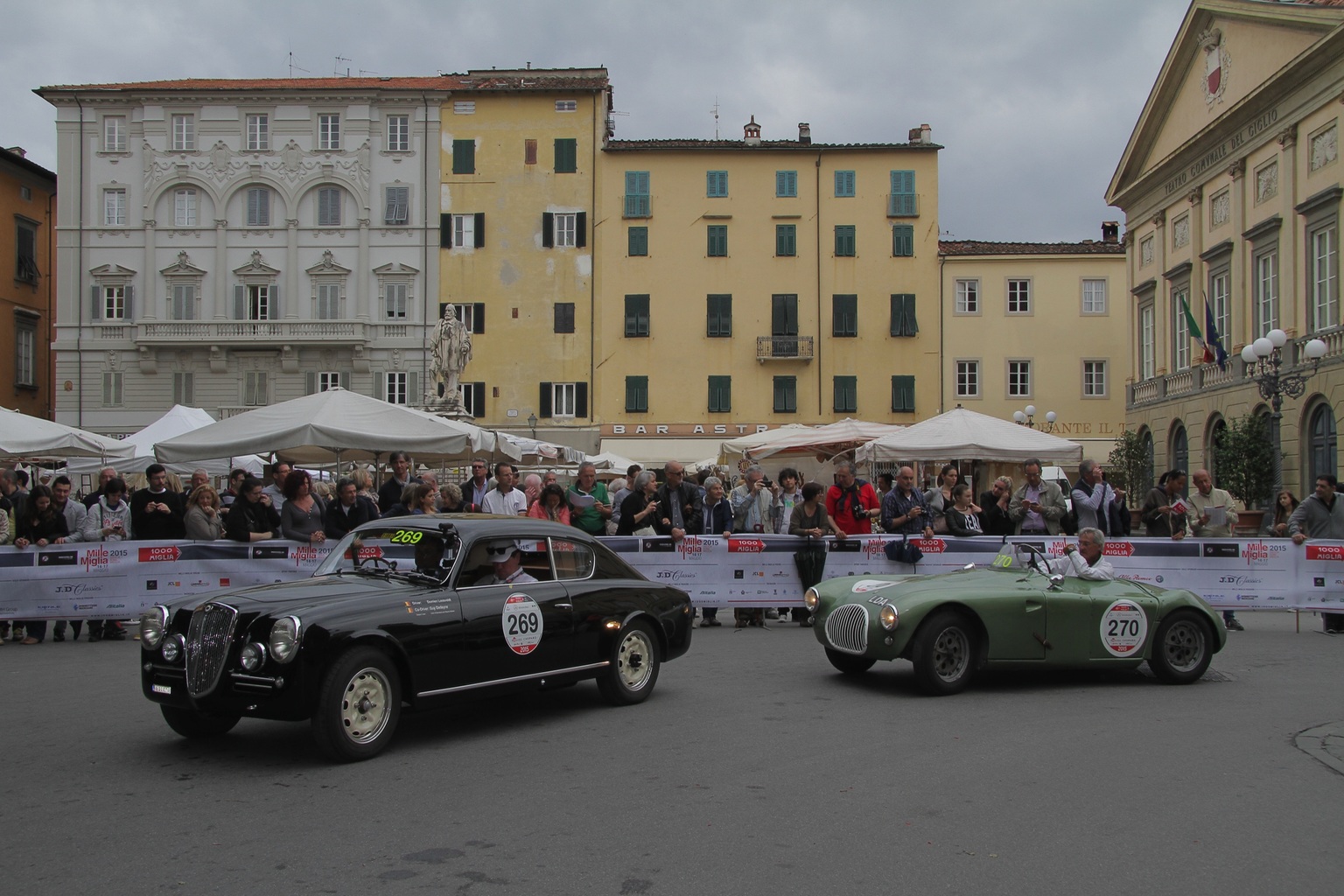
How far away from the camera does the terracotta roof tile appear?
50.2m

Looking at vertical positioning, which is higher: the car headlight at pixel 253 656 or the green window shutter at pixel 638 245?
the green window shutter at pixel 638 245

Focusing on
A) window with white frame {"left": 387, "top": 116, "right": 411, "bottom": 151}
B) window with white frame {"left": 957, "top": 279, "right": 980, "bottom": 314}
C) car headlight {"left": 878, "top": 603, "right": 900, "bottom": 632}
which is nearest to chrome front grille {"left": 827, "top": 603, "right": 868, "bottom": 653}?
car headlight {"left": 878, "top": 603, "right": 900, "bottom": 632}

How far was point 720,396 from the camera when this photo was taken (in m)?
49.9

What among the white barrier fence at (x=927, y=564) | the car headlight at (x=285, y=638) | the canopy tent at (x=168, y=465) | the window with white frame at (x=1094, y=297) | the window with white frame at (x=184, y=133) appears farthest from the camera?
the window with white frame at (x=1094, y=297)

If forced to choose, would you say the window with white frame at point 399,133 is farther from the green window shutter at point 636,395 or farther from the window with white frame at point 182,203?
the green window shutter at point 636,395

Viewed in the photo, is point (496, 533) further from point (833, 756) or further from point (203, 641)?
point (833, 756)

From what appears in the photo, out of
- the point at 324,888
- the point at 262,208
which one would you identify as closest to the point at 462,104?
the point at 262,208

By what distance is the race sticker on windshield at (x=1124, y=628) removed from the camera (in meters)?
10.2

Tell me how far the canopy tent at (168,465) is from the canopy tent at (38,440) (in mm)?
2185

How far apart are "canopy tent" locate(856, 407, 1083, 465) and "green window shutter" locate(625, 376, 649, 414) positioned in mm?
31376

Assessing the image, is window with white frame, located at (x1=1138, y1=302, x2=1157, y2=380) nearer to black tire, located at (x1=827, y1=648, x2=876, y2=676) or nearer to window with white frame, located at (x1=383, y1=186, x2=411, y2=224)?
window with white frame, located at (x1=383, y1=186, x2=411, y2=224)

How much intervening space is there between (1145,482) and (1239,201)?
10.8 meters

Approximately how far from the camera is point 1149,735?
27.1 feet

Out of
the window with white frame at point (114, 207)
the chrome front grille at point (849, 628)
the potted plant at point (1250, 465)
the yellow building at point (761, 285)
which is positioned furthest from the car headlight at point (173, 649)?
the window with white frame at point (114, 207)
